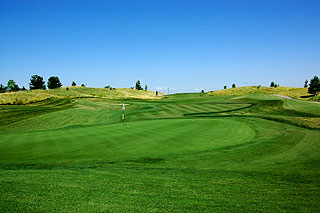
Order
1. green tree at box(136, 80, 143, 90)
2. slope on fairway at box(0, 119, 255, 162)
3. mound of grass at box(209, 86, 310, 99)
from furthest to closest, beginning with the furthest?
1. green tree at box(136, 80, 143, 90)
2. mound of grass at box(209, 86, 310, 99)
3. slope on fairway at box(0, 119, 255, 162)

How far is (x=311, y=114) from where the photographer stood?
2967 cm

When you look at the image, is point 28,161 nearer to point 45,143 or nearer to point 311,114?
point 45,143

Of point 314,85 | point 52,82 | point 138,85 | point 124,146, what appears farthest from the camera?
point 138,85

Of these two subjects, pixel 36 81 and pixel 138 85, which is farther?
pixel 138 85

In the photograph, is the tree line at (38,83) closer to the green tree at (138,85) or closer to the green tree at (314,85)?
the green tree at (138,85)

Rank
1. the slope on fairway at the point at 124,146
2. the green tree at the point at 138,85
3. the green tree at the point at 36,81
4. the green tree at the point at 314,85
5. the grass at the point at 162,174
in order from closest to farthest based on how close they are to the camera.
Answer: the grass at the point at 162,174, the slope on fairway at the point at 124,146, the green tree at the point at 314,85, the green tree at the point at 36,81, the green tree at the point at 138,85

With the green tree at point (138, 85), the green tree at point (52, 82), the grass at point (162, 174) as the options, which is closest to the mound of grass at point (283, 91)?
the green tree at point (138, 85)

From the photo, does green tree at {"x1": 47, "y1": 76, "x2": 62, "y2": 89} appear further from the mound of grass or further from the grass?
the grass

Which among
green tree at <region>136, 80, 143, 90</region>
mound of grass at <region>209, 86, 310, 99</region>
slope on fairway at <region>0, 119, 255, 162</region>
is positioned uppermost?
green tree at <region>136, 80, 143, 90</region>

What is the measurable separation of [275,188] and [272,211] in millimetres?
1583

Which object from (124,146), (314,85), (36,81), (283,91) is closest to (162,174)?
(124,146)

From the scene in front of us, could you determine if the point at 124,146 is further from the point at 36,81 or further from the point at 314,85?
the point at 36,81

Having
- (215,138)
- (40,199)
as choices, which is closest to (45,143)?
(40,199)

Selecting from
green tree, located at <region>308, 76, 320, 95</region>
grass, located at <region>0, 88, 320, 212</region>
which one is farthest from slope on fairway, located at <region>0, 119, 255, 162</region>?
green tree, located at <region>308, 76, 320, 95</region>
